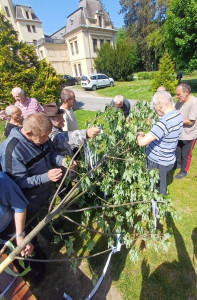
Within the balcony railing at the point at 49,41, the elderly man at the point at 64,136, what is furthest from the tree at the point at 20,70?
the balcony railing at the point at 49,41

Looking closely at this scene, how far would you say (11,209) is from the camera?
165cm

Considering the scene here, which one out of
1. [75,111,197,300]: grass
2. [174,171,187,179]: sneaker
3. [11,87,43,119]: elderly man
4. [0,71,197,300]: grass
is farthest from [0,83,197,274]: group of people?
[174,171,187,179]: sneaker

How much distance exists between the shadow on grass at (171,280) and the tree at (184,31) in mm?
10868

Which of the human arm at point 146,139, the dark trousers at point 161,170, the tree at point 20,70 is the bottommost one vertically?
the dark trousers at point 161,170

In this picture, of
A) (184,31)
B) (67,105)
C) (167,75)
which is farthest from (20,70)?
(184,31)

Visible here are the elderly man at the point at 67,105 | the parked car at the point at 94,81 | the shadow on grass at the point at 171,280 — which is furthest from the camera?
the parked car at the point at 94,81

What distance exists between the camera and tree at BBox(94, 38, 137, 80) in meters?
20.8

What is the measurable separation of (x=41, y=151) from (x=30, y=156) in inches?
5.6

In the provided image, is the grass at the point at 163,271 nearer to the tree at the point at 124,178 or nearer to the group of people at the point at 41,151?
the tree at the point at 124,178

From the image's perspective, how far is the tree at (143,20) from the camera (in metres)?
26.1

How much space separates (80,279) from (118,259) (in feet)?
1.92

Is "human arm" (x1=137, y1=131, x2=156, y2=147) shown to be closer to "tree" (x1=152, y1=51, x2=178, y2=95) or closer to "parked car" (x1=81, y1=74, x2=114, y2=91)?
"tree" (x1=152, y1=51, x2=178, y2=95)

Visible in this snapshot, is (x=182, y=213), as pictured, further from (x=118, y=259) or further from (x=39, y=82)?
(x=39, y=82)

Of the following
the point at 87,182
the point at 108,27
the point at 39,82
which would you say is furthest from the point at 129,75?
the point at 87,182
